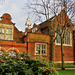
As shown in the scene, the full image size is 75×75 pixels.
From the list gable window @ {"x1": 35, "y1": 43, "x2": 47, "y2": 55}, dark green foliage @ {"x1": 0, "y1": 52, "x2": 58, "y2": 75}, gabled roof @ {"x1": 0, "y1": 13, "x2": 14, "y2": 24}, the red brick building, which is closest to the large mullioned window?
the red brick building

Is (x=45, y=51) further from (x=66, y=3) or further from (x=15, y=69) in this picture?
(x=15, y=69)

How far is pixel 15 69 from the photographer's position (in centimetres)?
406

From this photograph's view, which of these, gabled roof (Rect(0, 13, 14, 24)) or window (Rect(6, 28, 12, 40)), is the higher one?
gabled roof (Rect(0, 13, 14, 24))

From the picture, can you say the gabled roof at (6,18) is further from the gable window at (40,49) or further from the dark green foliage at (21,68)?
the dark green foliage at (21,68)

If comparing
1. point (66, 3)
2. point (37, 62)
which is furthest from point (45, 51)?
point (37, 62)

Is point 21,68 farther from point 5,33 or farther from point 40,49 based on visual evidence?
point 40,49

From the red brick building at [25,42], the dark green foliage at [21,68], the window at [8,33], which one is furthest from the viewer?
the window at [8,33]

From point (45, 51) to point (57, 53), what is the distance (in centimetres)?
227

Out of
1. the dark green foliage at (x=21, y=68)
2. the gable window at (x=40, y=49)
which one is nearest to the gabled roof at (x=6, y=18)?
the gable window at (x=40, y=49)

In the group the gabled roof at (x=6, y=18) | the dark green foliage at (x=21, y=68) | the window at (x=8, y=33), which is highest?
the gabled roof at (x=6, y=18)

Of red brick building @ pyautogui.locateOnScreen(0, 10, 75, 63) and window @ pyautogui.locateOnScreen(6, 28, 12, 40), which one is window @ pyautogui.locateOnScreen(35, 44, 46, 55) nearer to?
red brick building @ pyautogui.locateOnScreen(0, 10, 75, 63)

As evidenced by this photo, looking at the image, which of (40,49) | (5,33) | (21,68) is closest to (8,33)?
(5,33)

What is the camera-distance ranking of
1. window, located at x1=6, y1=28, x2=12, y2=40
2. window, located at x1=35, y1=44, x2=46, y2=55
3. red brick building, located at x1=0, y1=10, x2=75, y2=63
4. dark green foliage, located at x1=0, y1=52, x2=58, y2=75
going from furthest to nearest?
window, located at x1=35, y1=44, x2=46, y2=55 < window, located at x1=6, y1=28, x2=12, y2=40 < red brick building, located at x1=0, y1=10, x2=75, y2=63 < dark green foliage, located at x1=0, y1=52, x2=58, y2=75

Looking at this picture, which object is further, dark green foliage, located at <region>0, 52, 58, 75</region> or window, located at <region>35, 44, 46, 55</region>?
window, located at <region>35, 44, 46, 55</region>
